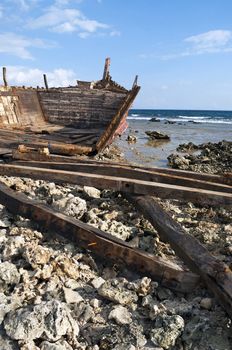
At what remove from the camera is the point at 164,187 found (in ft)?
15.0

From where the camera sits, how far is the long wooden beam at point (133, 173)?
5.01 meters

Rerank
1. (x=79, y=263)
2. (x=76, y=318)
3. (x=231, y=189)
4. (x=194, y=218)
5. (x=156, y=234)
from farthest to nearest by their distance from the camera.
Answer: (x=194, y=218) < (x=231, y=189) < (x=156, y=234) < (x=79, y=263) < (x=76, y=318)

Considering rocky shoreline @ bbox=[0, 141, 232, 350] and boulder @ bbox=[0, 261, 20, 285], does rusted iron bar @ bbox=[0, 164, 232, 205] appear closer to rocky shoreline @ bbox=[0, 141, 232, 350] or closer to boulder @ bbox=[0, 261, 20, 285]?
rocky shoreline @ bbox=[0, 141, 232, 350]

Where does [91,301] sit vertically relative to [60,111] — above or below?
below

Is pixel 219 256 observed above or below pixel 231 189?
below

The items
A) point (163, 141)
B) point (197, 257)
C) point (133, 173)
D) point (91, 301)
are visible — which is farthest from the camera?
point (163, 141)

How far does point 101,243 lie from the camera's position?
362 cm

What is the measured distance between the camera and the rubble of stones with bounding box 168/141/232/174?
495 inches

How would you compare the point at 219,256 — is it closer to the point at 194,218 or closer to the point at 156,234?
the point at 156,234

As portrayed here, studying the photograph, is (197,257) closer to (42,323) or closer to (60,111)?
(42,323)

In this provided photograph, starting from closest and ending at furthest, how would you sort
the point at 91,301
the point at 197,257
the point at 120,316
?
1. the point at 120,316
2. the point at 91,301
3. the point at 197,257

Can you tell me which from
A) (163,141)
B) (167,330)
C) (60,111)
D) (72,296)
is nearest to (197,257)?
(167,330)

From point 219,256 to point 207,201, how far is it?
Answer: 0.75 m

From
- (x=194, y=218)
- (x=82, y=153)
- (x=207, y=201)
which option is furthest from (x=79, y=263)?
(x=82, y=153)
